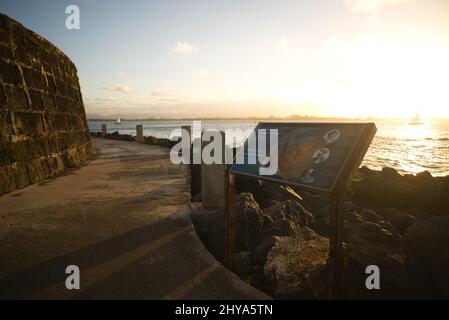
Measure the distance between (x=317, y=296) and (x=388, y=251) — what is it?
3.71ft

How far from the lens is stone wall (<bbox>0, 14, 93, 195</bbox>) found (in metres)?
6.09

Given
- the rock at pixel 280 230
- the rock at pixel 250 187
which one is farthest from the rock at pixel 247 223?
the rock at pixel 250 187

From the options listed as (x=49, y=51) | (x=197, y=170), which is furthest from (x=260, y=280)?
(x=49, y=51)

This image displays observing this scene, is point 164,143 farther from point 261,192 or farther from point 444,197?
point 444,197

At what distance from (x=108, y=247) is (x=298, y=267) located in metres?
2.07

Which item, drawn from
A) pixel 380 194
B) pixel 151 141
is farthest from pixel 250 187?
pixel 151 141

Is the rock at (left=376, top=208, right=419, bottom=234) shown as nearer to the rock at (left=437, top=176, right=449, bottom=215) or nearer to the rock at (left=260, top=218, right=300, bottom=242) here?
the rock at (left=437, top=176, right=449, bottom=215)

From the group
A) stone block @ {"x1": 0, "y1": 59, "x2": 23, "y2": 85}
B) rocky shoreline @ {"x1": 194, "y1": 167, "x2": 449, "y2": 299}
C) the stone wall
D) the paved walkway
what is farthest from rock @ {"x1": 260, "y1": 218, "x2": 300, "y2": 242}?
stone block @ {"x1": 0, "y1": 59, "x2": 23, "y2": 85}

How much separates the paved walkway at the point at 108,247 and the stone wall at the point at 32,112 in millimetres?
799

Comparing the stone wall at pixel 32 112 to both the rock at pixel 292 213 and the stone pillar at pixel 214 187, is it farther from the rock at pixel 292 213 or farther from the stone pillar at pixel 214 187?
the rock at pixel 292 213

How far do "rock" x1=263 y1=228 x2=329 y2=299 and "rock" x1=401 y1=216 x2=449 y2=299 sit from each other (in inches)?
39.7

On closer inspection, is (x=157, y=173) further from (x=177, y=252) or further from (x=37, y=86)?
(x=177, y=252)

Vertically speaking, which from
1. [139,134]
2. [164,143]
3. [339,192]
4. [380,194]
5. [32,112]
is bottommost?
[380,194]

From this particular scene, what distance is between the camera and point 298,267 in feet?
9.33
